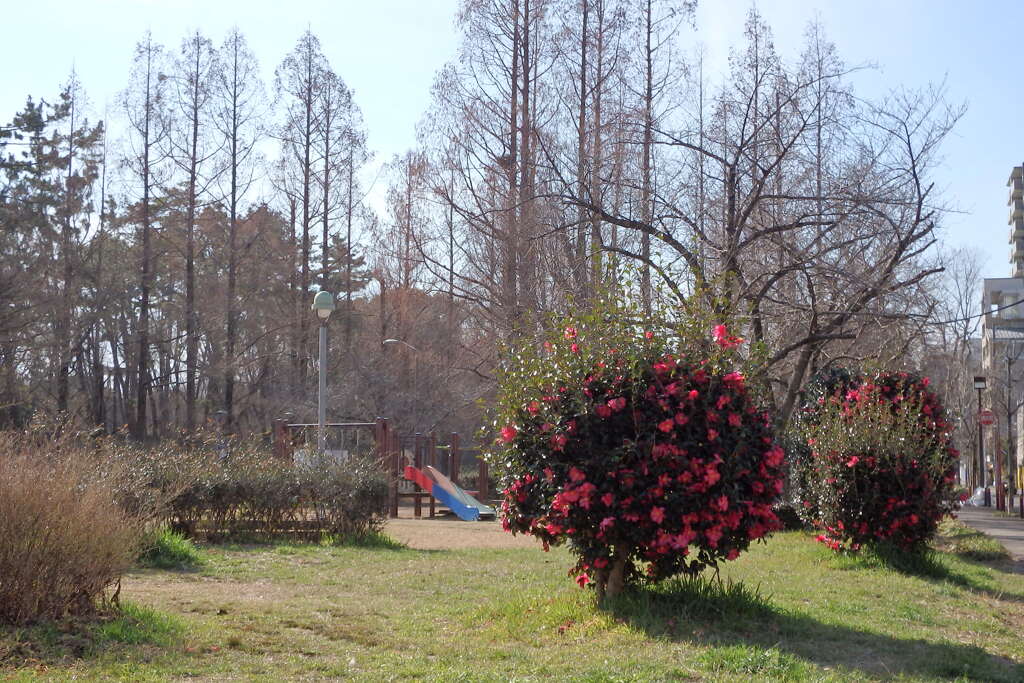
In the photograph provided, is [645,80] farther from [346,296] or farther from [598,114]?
[346,296]

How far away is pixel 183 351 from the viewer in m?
40.4

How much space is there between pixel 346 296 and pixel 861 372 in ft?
99.7

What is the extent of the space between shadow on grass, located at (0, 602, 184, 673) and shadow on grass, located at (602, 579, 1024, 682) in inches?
121

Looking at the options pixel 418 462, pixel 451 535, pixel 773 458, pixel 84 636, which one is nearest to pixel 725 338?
pixel 773 458

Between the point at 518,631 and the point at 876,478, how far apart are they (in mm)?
6152

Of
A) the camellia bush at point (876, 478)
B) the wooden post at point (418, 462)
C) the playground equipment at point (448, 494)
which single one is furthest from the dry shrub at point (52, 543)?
the wooden post at point (418, 462)

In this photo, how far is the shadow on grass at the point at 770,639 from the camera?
6.00 metres

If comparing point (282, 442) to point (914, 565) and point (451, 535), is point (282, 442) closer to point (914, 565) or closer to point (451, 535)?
point (451, 535)

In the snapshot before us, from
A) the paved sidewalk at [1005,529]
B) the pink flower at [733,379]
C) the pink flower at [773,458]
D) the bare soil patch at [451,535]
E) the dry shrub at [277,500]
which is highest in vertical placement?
the pink flower at [733,379]

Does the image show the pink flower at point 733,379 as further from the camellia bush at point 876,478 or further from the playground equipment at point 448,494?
the playground equipment at point 448,494

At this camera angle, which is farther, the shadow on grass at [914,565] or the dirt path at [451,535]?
the dirt path at [451,535]

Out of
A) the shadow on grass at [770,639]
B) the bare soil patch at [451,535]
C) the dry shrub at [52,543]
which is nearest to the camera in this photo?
the shadow on grass at [770,639]

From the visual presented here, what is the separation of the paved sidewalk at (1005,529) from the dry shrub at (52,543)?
42.2 feet

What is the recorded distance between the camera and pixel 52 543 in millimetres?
6406
